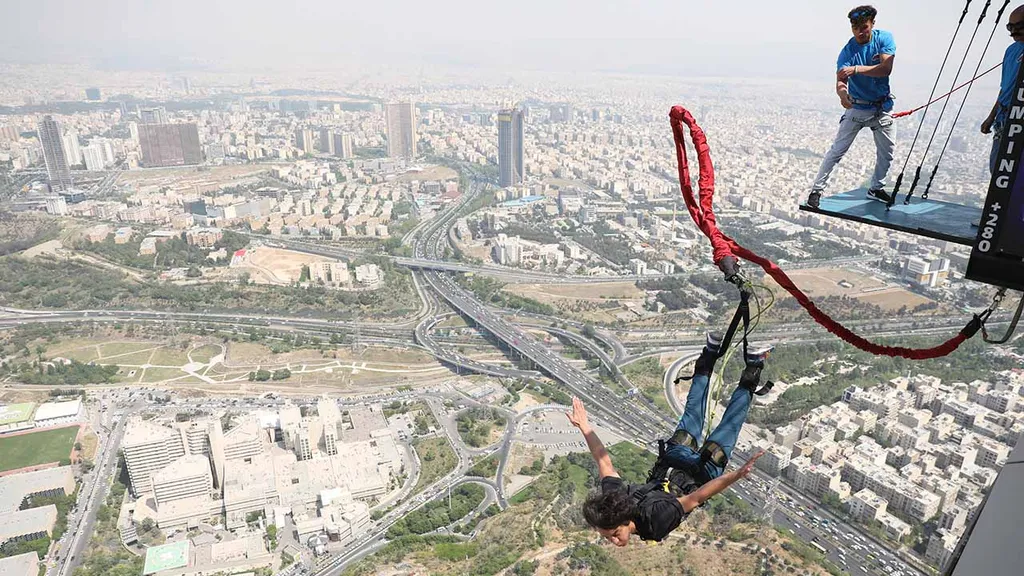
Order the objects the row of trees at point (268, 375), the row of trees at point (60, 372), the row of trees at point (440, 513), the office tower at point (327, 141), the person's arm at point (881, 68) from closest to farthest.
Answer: the person's arm at point (881, 68) < the row of trees at point (440, 513) < the row of trees at point (60, 372) < the row of trees at point (268, 375) < the office tower at point (327, 141)

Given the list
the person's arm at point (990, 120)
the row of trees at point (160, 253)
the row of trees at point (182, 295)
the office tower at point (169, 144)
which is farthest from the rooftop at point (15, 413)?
the office tower at point (169, 144)

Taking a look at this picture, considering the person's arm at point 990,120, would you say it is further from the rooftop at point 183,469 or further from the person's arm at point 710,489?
the rooftop at point 183,469

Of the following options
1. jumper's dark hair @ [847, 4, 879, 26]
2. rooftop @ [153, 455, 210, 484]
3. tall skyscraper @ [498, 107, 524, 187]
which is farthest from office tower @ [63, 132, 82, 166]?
jumper's dark hair @ [847, 4, 879, 26]

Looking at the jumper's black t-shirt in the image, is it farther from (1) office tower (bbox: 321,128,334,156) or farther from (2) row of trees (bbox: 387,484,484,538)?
(1) office tower (bbox: 321,128,334,156)

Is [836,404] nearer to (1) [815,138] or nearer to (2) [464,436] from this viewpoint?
(2) [464,436]

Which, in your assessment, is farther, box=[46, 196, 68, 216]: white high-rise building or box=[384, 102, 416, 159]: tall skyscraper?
box=[384, 102, 416, 159]: tall skyscraper

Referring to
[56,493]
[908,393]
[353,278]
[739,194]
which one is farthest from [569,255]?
[56,493]

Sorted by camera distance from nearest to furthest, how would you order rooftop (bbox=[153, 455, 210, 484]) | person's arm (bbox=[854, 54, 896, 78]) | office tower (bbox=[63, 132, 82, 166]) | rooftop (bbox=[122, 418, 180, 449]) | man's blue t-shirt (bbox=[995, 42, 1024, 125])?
man's blue t-shirt (bbox=[995, 42, 1024, 125]) → person's arm (bbox=[854, 54, 896, 78]) → rooftop (bbox=[153, 455, 210, 484]) → rooftop (bbox=[122, 418, 180, 449]) → office tower (bbox=[63, 132, 82, 166])
